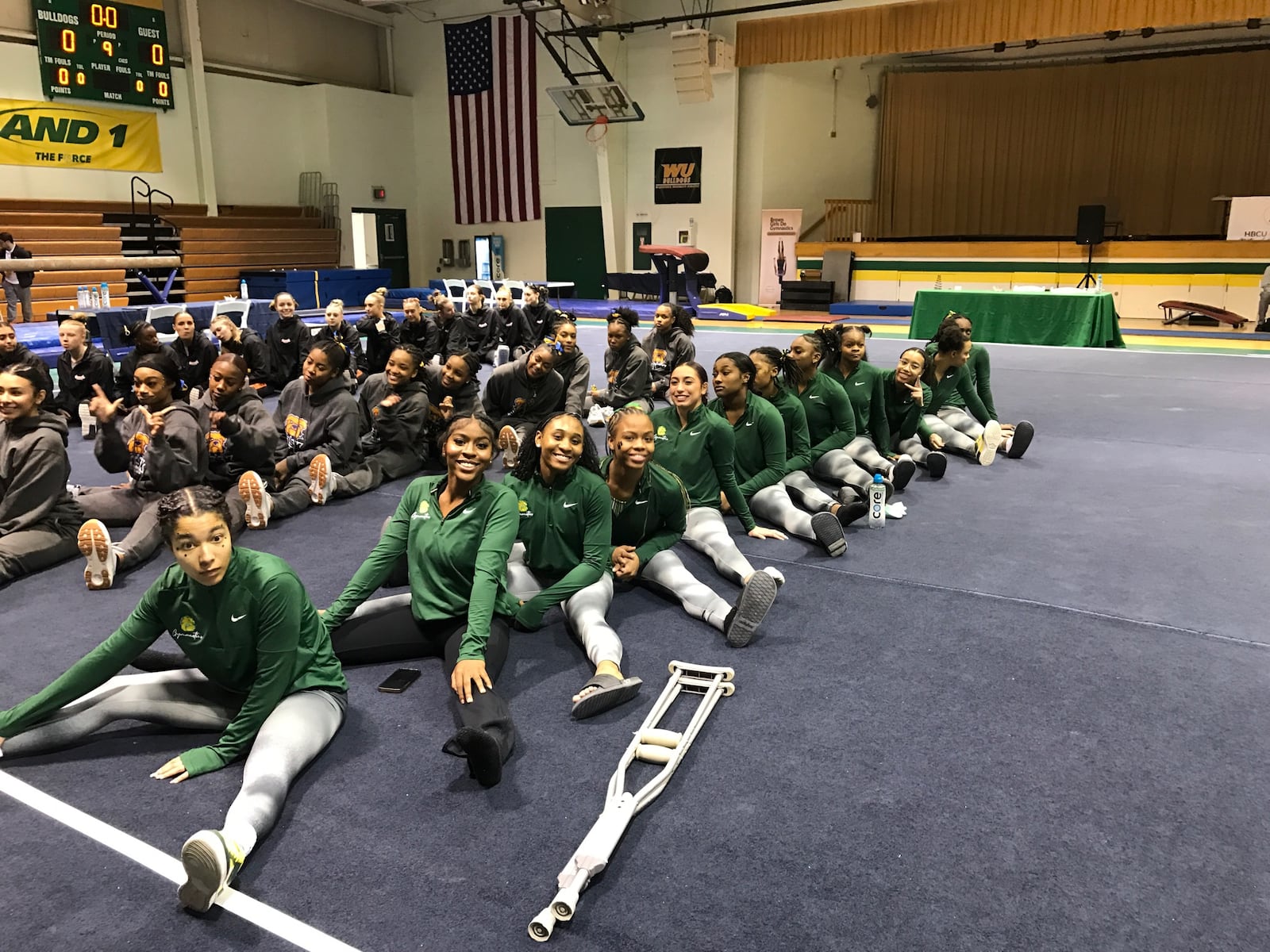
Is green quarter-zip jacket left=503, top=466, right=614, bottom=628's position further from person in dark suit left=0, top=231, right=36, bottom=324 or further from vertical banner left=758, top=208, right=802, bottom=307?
vertical banner left=758, top=208, right=802, bottom=307

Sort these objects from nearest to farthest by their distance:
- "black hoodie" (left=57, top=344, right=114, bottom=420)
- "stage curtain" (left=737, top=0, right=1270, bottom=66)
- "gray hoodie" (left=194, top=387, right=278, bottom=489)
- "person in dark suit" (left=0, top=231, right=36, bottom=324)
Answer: "gray hoodie" (left=194, top=387, right=278, bottom=489)
"black hoodie" (left=57, top=344, right=114, bottom=420)
"person in dark suit" (left=0, top=231, right=36, bottom=324)
"stage curtain" (left=737, top=0, right=1270, bottom=66)

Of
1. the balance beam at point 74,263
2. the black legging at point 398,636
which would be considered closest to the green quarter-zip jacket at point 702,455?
the black legging at point 398,636

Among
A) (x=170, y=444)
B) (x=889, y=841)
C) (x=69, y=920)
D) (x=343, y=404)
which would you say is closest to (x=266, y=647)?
(x=69, y=920)

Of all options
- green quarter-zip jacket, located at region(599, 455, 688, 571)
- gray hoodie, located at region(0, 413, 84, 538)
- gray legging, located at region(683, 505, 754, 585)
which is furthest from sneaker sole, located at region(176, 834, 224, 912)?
gray hoodie, located at region(0, 413, 84, 538)

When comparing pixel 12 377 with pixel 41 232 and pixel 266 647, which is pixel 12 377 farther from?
pixel 41 232

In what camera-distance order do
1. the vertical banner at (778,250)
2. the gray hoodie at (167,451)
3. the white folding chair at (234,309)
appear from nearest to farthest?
the gray hoodie at (167,451) < the white folding chair at (234,309) < the vertical banner at (778,250)

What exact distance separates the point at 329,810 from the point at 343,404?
4.03m

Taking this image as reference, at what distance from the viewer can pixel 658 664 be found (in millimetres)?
3885

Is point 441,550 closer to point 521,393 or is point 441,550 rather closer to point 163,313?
point 521,393

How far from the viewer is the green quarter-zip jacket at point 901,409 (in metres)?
6.95

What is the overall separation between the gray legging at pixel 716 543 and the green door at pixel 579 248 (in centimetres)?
1744

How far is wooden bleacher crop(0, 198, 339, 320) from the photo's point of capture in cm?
1581

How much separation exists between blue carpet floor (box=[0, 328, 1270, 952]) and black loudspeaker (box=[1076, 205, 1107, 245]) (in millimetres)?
13450

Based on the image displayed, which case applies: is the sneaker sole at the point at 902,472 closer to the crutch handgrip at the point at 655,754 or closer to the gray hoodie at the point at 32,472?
the crutch handgrip at the point at 655,754
